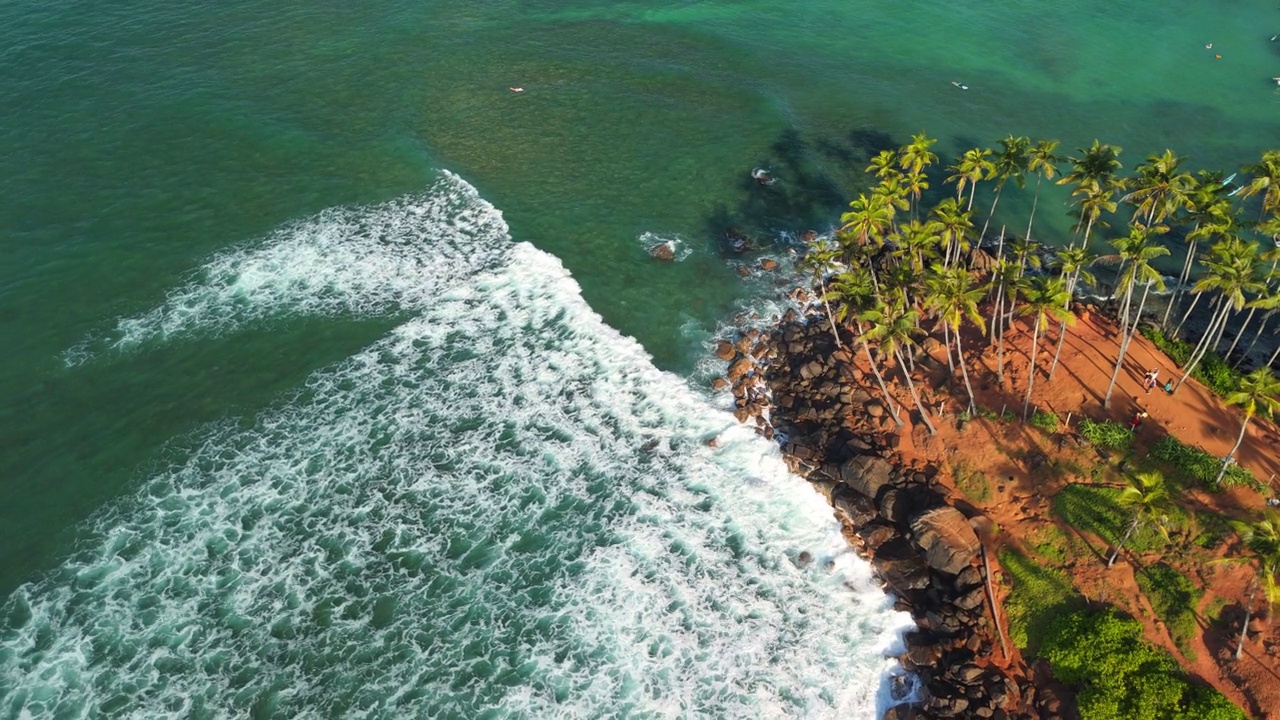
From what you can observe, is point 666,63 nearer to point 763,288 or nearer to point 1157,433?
point 763,288

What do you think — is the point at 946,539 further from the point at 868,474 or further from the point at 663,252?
the point at 663,252

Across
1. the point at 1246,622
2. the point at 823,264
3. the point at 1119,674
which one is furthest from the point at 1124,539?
the point at 823,264

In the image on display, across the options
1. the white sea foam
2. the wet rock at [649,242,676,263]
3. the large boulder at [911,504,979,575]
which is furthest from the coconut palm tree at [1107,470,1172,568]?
the white sea foam

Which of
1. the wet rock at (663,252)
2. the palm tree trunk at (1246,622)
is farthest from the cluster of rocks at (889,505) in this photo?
the wet rock at (663,252)

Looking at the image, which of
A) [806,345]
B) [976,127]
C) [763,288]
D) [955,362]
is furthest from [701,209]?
[976,127]

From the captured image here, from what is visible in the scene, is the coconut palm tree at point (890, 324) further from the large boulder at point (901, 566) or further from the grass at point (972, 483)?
the large boulder at point (901, 566)

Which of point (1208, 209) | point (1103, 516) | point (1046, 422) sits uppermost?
point (1208, 209)
